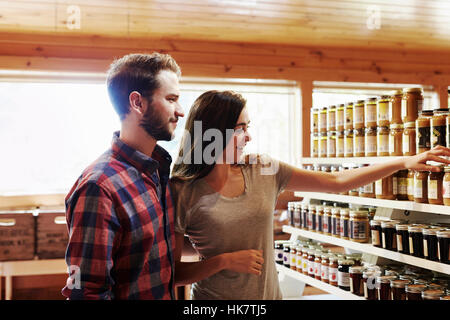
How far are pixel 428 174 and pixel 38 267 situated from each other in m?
3.27

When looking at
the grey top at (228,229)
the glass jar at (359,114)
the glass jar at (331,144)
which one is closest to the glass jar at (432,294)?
the grey top at (228,229)

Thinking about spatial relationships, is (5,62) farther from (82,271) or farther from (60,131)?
(82,271)

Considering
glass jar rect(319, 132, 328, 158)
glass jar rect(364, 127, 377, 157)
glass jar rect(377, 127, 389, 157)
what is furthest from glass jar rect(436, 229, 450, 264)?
glass jar rect(319, 132, 328, 158)

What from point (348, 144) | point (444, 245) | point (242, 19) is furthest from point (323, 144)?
point (242, 19)

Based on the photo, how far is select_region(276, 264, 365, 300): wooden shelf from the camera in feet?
8.98

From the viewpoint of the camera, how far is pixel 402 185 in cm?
238

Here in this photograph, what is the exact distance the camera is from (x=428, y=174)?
215cm

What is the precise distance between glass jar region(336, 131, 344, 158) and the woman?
A: 1.39 meters

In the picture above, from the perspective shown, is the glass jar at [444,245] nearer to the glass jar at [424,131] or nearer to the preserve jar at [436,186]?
the preserve jar at [436,186]

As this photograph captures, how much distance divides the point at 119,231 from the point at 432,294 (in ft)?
5.11

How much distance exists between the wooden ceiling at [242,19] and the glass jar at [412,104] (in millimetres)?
1856

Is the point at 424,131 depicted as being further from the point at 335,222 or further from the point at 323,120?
the point at 323,120

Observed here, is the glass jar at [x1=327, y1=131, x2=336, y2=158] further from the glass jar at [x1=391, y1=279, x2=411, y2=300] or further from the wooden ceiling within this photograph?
the wooden ceiling

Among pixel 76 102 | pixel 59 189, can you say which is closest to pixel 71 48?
pixel 76 102
